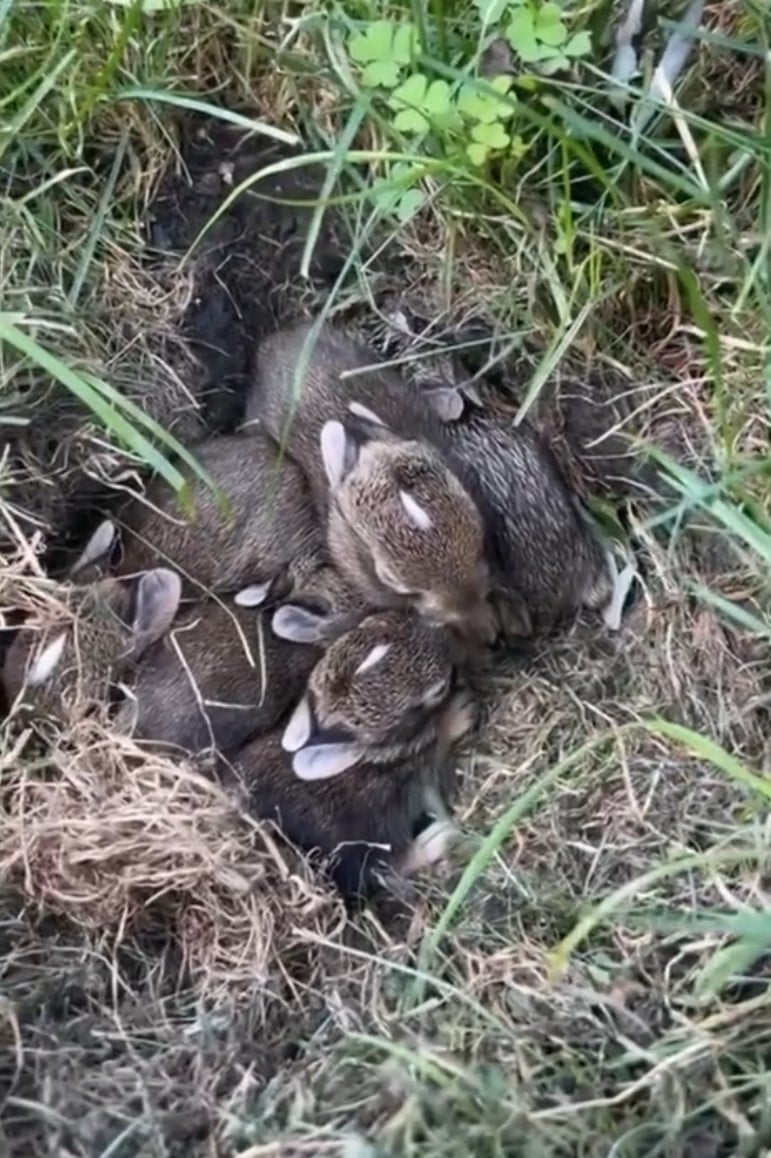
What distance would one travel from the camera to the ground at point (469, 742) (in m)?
2.32

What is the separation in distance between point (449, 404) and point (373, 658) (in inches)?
21.3

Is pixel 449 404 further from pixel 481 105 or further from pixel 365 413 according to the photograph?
pixel 481 105

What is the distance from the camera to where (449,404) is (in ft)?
9.85

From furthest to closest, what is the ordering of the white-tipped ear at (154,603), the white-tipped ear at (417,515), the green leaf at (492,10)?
the white-tipped ear at (154,603), the white-tipped ear at (417,515), the green leaf at (492,10)

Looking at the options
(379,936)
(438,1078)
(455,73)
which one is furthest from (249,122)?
(438,1078)

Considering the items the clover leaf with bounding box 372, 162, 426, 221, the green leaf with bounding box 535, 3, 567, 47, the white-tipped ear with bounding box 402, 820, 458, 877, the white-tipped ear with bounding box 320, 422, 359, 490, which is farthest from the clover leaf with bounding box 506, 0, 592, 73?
the white-tipped ear with bounding box 402, 820, 458, 877

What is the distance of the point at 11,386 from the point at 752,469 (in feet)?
4.36

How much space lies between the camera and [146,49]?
114 inches

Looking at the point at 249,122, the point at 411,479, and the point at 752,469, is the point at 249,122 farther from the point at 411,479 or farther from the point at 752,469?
the point at 752,469

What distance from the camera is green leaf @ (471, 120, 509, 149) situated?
8.69 feet

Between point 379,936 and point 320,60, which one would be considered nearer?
point 379,936

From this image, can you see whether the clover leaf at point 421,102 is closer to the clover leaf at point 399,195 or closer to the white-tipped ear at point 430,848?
the clover leaf at point 399,195

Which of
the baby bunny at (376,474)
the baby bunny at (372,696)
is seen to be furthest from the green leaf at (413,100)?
the baby bunny at (372,696)

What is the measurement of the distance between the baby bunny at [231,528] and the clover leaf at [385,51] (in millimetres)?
690
